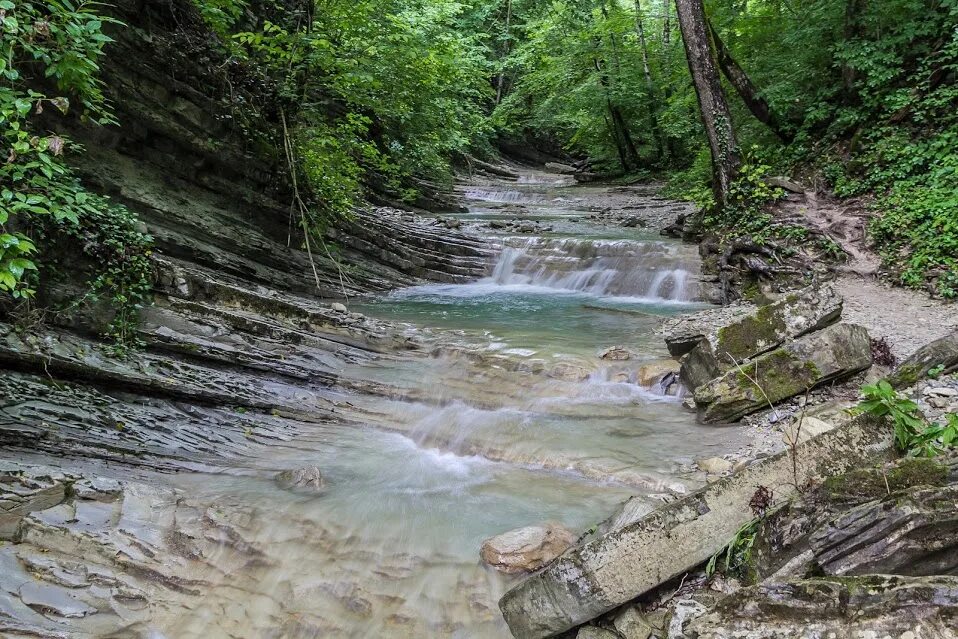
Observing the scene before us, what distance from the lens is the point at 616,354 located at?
752cm

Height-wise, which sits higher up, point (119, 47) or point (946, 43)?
point (946, 43)

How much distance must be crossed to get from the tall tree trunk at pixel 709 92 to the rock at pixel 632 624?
34.1 ft

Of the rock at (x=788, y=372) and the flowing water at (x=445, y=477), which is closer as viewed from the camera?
the flowing water at (x=445, y=477)

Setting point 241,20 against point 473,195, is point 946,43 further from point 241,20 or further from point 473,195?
point 473,195

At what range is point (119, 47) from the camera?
777 cm

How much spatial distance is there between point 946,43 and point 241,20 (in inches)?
513

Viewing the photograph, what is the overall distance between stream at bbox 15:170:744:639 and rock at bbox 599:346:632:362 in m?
0.13

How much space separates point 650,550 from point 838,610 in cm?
100

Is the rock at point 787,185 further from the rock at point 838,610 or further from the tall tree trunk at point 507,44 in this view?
the tall tree trunk at point 507,44

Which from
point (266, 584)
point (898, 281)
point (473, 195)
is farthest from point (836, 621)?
point (473, 195)

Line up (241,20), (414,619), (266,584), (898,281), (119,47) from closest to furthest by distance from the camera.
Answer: (414,619) < (266,584) < (119,47) < (898,281) < (241,20)

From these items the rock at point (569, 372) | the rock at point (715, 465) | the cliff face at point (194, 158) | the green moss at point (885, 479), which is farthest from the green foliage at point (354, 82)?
the green moss at point (885, 479)

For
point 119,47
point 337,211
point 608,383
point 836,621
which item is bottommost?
point 608,383

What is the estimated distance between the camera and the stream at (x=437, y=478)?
146 inches
